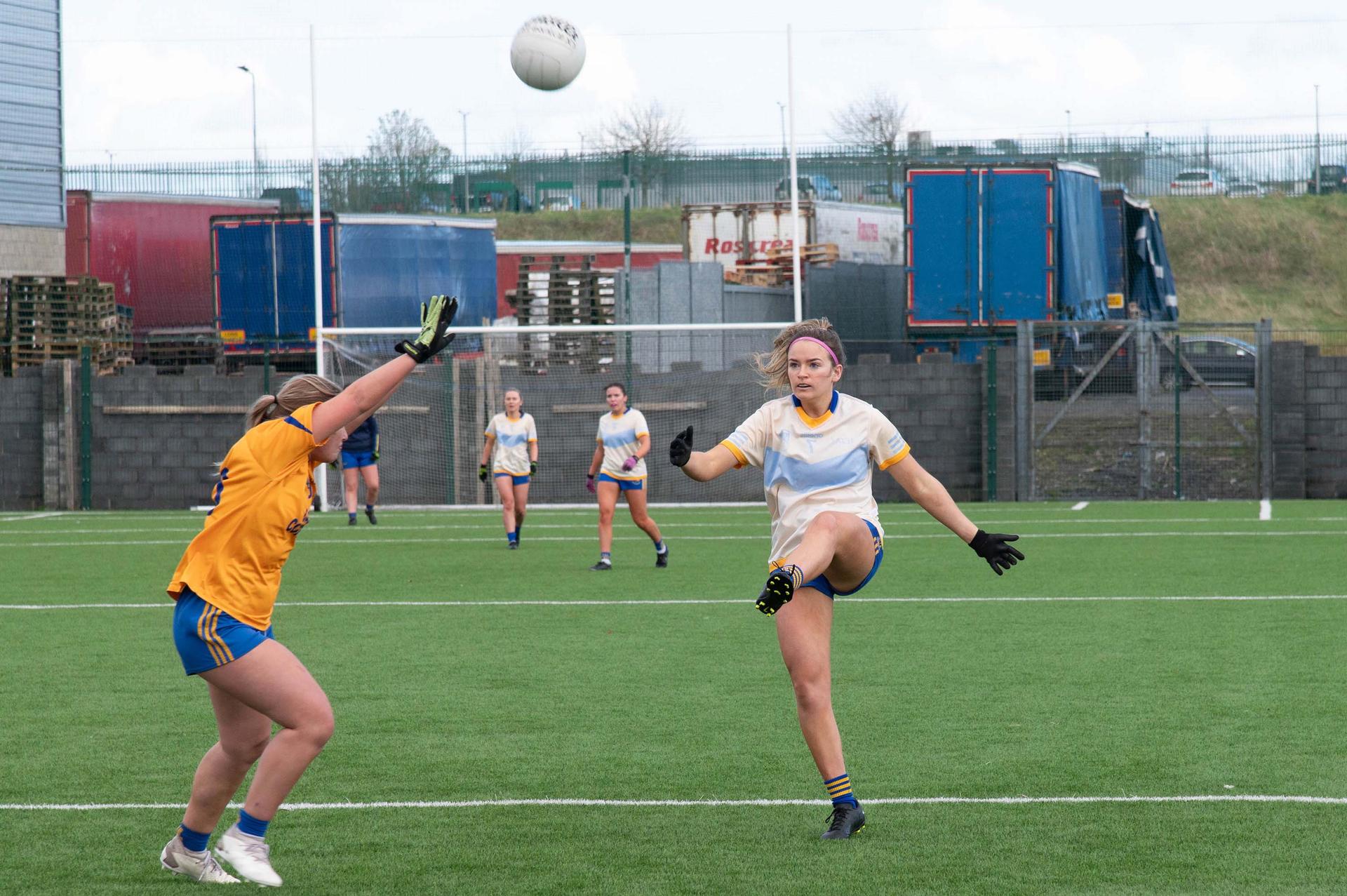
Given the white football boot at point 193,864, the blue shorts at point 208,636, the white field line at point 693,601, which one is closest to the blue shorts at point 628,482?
the white field line at point 693,601

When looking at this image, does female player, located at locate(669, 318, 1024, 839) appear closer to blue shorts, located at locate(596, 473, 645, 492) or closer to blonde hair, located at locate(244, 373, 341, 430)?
blonde hair, located at locate(244, 373, 341, 430)

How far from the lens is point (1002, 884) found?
4930mm

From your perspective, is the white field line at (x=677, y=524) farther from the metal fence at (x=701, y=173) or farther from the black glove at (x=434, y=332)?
the metal fence at (x=701, y=173)

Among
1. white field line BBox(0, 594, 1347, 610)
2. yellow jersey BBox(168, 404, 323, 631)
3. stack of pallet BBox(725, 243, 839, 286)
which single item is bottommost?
white field line BBox(0, 594, 1347, 610)

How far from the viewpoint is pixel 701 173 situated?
4275 centimetres

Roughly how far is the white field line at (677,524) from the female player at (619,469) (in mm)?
4538

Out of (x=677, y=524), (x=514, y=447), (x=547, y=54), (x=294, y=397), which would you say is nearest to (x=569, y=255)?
(x=677, y=524)

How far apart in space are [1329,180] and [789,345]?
1821 inches

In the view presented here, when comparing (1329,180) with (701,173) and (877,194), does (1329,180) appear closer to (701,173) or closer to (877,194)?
(877,194)

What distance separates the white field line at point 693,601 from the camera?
12031 mm

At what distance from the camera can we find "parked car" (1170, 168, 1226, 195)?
148ft

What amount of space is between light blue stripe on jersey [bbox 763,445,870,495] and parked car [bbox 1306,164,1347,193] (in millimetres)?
44991

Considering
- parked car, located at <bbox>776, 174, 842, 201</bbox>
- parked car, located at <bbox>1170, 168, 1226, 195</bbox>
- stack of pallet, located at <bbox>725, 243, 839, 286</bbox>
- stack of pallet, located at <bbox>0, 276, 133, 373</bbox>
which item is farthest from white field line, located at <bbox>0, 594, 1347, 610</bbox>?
parked car, located at <bbox>1170, 168, 1226, 195</bbox>

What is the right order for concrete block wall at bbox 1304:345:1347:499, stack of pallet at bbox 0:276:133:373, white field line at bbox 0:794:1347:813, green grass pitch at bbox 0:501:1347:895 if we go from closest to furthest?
green grass pitch at bbox 0:501:1347:895 < white field line at bbox 0:794:1347:813 < concrete block wall at bbox 1304:345:1347:499 < stack of pallet at bbox 0:276:133:373
